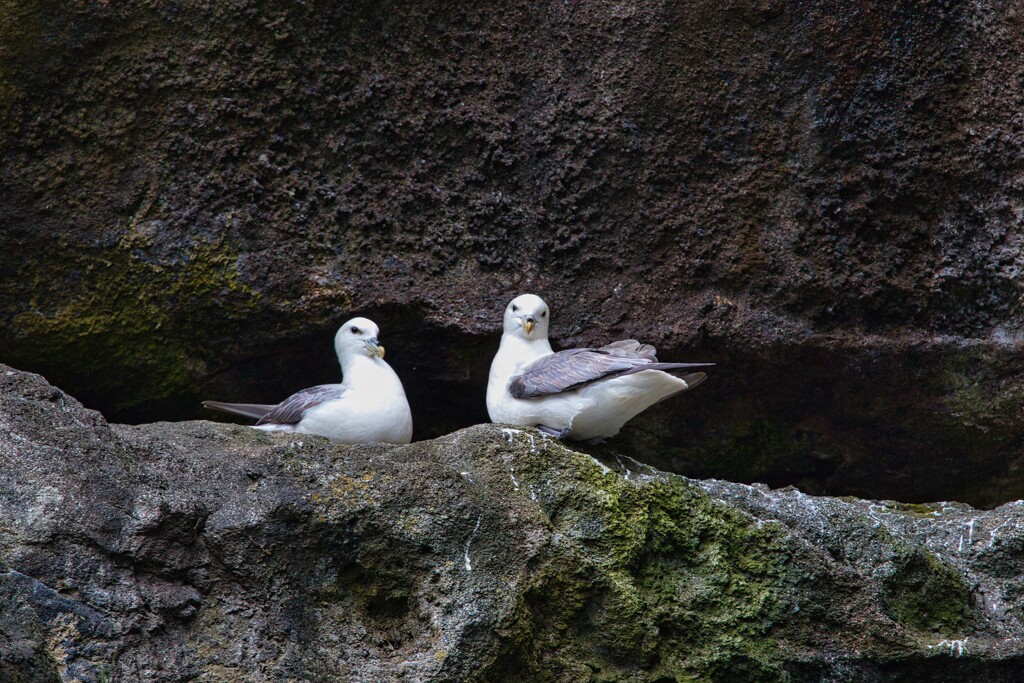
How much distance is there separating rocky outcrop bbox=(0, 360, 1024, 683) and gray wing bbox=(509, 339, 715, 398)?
1.10ft

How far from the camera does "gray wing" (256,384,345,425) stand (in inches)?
170

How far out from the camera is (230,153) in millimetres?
4680

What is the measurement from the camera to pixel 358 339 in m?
4.53

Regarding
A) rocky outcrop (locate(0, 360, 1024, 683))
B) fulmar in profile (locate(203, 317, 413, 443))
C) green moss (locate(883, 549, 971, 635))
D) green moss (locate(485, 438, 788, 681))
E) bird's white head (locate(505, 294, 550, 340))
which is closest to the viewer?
rocky outcrop (locate(0, 360, 1024, 683))

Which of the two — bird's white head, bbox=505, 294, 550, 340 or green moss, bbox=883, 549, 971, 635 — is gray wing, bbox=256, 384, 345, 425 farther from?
green moss, bbox=883, 549, 971, 635

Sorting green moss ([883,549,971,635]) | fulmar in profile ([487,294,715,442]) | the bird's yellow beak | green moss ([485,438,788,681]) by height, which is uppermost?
the bird's yellow beak

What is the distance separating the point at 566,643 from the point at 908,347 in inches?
81.9

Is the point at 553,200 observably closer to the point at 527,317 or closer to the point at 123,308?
the point at 527,317

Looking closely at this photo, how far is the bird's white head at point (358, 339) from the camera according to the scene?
448 centimetres

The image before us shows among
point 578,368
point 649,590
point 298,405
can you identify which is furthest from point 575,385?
point 298,405

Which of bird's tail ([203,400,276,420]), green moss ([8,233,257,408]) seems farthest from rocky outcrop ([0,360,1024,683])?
green moss ([8,233,257,408])

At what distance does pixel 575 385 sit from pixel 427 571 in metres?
0.99

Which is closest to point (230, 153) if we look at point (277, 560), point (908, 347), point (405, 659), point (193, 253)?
point (193, 253)

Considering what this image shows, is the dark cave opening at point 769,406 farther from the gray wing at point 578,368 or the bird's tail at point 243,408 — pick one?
the gray wing at point 578,368
